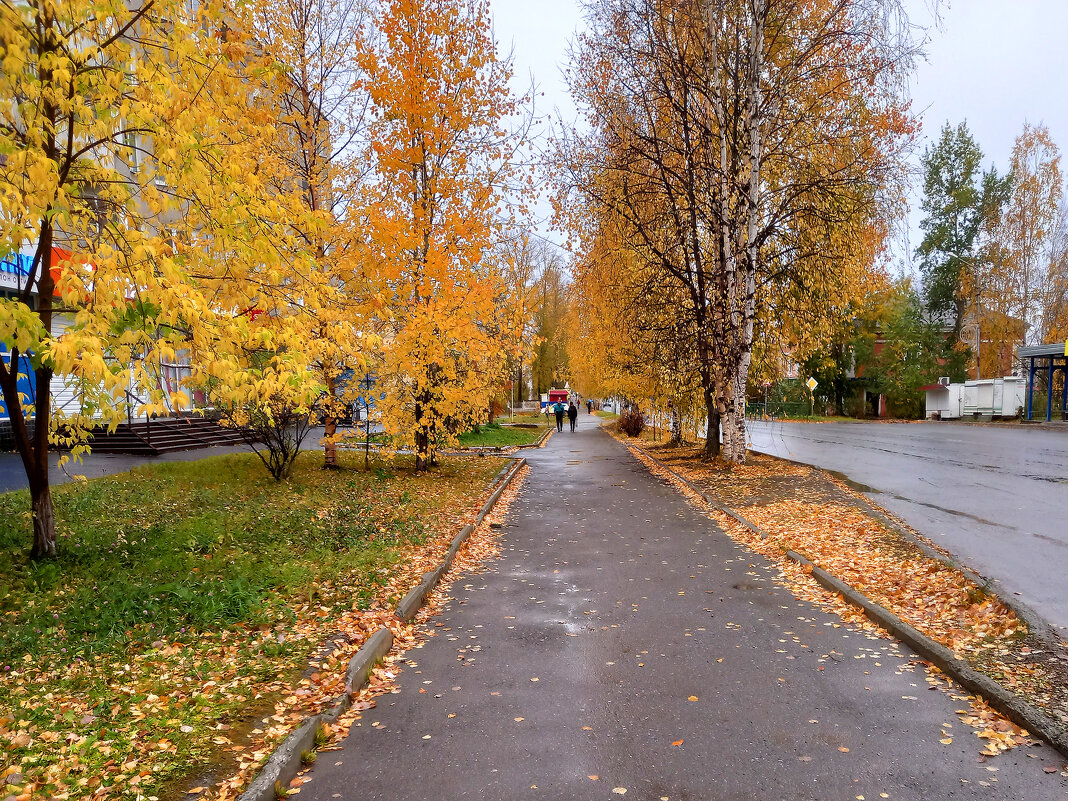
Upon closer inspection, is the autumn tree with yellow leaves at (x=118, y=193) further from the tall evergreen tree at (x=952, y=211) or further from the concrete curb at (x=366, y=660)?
the tall evergreen tree at (x=952, y=211)

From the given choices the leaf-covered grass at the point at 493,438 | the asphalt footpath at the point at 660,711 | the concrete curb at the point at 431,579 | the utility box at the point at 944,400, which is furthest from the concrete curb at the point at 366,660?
the utility box at the point at 944,400

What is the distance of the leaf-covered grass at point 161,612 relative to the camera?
360cm

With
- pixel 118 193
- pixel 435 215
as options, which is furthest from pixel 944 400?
pixel 118 193

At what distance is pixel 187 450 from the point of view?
1767cm

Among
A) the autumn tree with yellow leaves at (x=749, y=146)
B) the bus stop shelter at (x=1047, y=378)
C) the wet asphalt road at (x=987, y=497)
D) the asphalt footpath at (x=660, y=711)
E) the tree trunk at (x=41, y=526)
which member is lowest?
the asphalt footpath at (x=660, y=711)

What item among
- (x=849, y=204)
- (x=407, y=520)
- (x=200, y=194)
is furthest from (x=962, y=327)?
(x=200, y=194)

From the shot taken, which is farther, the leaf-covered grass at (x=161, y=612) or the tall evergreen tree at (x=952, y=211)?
the tall evergreen tree at (x=952, y=211)

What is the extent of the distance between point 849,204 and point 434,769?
14969 mm

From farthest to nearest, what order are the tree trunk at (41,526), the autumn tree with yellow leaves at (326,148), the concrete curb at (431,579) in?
the autumn tree with yellow leaves at (326,148), the tree trunk at (41,526), the concrete curb at (431,579)

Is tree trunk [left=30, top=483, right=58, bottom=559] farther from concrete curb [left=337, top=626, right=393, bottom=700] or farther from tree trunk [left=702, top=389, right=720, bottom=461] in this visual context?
tree trunk [left=702, top=389, right=720, bottom=461]

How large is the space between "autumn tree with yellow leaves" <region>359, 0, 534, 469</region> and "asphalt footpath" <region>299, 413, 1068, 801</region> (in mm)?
7395

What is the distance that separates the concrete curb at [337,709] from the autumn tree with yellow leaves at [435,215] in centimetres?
657

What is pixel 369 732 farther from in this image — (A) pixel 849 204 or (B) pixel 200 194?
(A) pixel 849 204

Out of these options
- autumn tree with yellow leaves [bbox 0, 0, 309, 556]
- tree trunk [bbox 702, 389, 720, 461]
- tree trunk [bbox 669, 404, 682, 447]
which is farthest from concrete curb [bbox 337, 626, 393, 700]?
tree trunk [bbox 669, 404, 682, 447]
